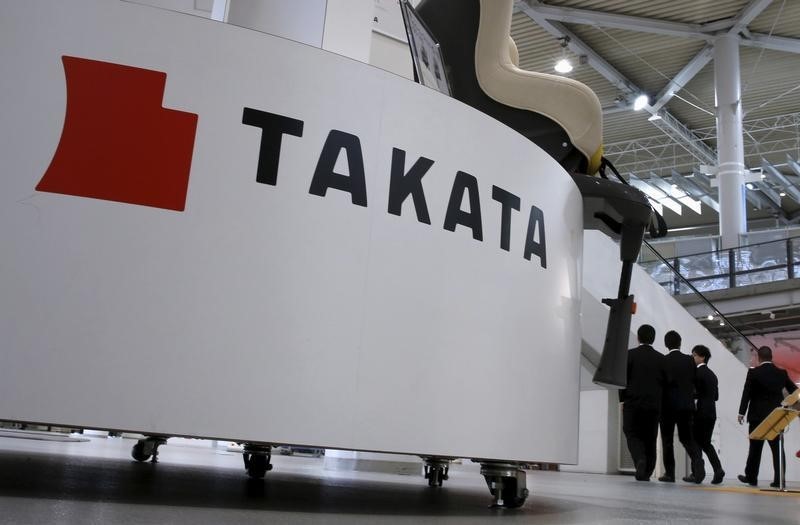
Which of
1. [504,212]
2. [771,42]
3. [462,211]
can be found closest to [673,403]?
[504,212]

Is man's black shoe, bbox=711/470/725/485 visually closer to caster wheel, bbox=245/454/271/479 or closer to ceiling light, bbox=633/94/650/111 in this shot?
caster wheel, bbox=245/454/271/479

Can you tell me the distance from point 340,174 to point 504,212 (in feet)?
1.79

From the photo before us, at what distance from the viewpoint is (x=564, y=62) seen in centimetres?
1753

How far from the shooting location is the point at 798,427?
35.4ft

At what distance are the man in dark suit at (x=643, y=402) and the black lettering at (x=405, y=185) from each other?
18.8 ft

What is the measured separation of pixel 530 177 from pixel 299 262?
863 millimetres

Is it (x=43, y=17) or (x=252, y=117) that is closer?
(x=43, y=17)

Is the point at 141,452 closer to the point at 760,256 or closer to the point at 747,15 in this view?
the point at 760,256

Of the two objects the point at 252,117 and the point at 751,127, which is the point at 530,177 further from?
the point at 751,127

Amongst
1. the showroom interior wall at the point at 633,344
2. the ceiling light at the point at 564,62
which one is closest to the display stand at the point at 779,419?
the showroom interior wall at the point at 633,344

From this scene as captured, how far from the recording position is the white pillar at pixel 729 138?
16.4m

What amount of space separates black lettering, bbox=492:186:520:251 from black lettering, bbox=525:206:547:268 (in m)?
0.10

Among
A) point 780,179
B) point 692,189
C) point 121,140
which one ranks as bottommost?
point 121,140

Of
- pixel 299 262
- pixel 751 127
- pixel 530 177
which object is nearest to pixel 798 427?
pixel 530 177
